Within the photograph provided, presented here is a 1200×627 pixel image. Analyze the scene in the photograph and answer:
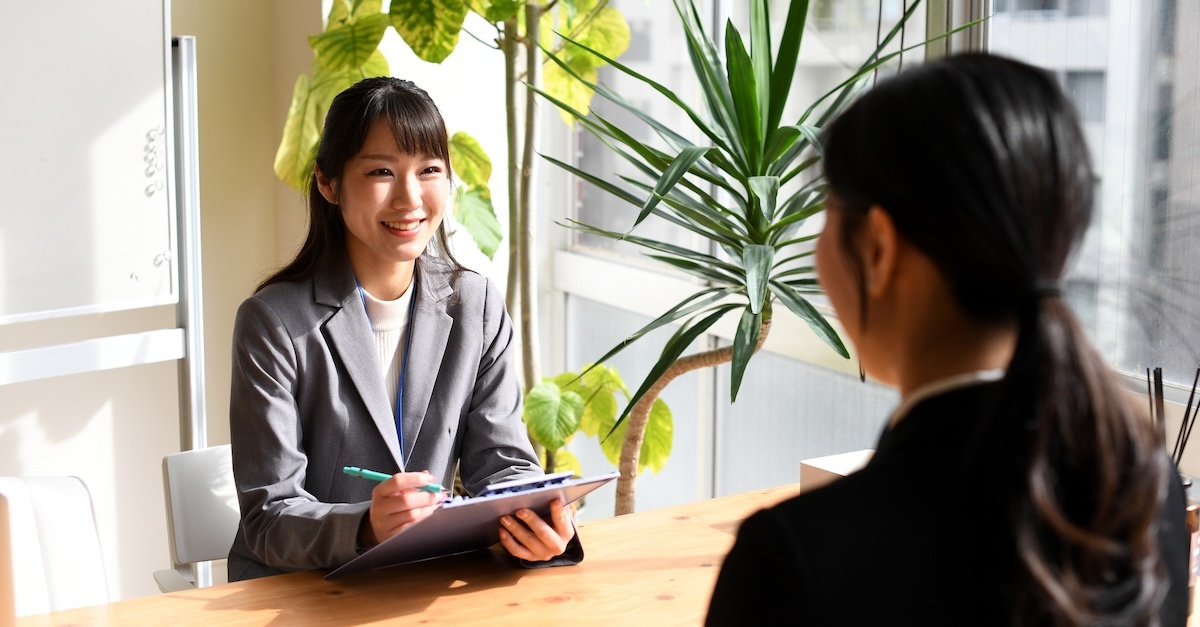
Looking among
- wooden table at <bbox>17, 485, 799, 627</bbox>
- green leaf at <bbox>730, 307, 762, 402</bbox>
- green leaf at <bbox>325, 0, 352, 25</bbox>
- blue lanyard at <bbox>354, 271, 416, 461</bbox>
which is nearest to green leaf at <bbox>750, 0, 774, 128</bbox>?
green leaf at <bbox>730, 307, 762, 402</bbox>

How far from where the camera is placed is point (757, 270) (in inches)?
79.9

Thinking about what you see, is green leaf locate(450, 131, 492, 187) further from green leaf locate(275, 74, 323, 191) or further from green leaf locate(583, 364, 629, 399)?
green leaf locate(583, 364, 629, 399)

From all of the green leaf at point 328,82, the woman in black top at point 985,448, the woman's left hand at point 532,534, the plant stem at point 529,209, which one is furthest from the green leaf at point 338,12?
the woman in black top at point 985,448

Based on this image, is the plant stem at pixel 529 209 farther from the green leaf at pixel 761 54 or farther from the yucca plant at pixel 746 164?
the green leaf at pixel 761 54

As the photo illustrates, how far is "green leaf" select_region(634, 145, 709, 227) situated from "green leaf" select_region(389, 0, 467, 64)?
930mm

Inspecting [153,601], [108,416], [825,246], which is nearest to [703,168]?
[153,601]

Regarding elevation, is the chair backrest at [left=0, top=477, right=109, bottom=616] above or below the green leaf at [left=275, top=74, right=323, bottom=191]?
below

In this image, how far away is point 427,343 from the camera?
1.94 meters

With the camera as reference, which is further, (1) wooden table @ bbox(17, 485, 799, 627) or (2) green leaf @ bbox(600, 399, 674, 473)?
(2) green leaf @ bbox(600, 399, 674, 473)

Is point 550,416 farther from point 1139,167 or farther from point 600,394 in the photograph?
point 1139,167

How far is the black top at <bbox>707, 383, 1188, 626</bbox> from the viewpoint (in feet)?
2.25

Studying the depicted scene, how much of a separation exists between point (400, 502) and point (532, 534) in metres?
0.19

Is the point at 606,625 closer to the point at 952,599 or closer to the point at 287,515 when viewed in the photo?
the point at 287,515

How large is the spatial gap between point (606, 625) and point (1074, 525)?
82cm
